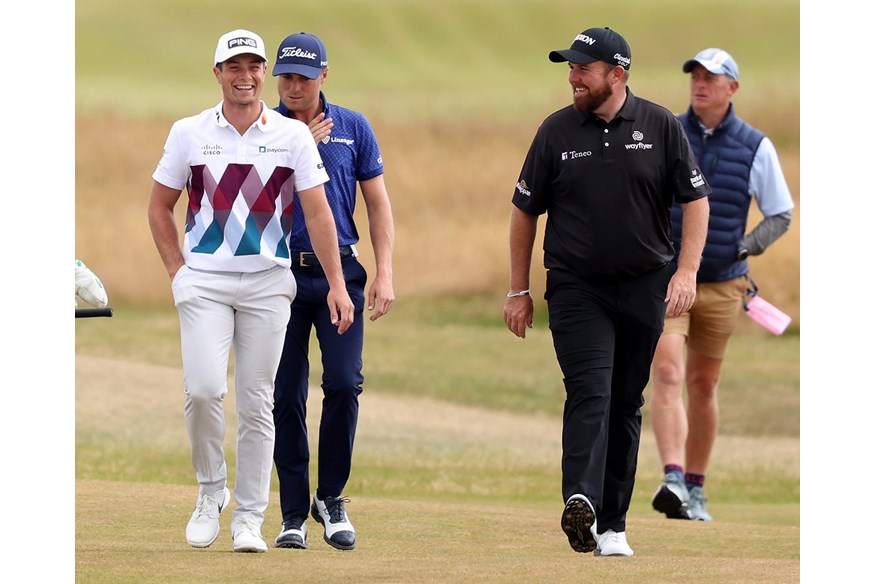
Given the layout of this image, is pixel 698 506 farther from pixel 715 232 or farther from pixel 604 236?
pixel 604 236

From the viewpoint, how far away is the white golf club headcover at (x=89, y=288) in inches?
279

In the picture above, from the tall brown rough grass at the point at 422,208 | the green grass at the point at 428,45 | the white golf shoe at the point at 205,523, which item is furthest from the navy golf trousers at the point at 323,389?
the green grass at the point at 428,45

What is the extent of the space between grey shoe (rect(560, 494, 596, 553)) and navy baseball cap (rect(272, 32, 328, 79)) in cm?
204

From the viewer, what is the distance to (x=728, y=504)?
12867 millimetres

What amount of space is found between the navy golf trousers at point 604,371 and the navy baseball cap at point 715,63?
104 inches

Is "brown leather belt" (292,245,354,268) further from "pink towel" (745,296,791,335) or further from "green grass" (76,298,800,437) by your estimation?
"green grass" (76,298,800,437)

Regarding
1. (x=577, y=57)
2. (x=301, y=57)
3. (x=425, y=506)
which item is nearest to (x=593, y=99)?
(x=577, y=57)

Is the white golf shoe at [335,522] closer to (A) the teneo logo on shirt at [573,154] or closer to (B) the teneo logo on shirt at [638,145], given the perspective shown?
(A) the teneo logo on shirt at [573,154]

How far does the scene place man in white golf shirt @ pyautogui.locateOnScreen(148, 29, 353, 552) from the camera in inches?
279

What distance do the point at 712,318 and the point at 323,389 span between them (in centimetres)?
310

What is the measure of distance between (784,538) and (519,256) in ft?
7.04

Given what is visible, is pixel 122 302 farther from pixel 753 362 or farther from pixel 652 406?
pixel 652 406

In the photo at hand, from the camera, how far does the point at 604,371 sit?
7.42 m

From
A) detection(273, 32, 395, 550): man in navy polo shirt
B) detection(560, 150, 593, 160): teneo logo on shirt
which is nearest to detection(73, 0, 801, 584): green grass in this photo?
detection(273, 32, 395, 550): man in navy polo shirt
